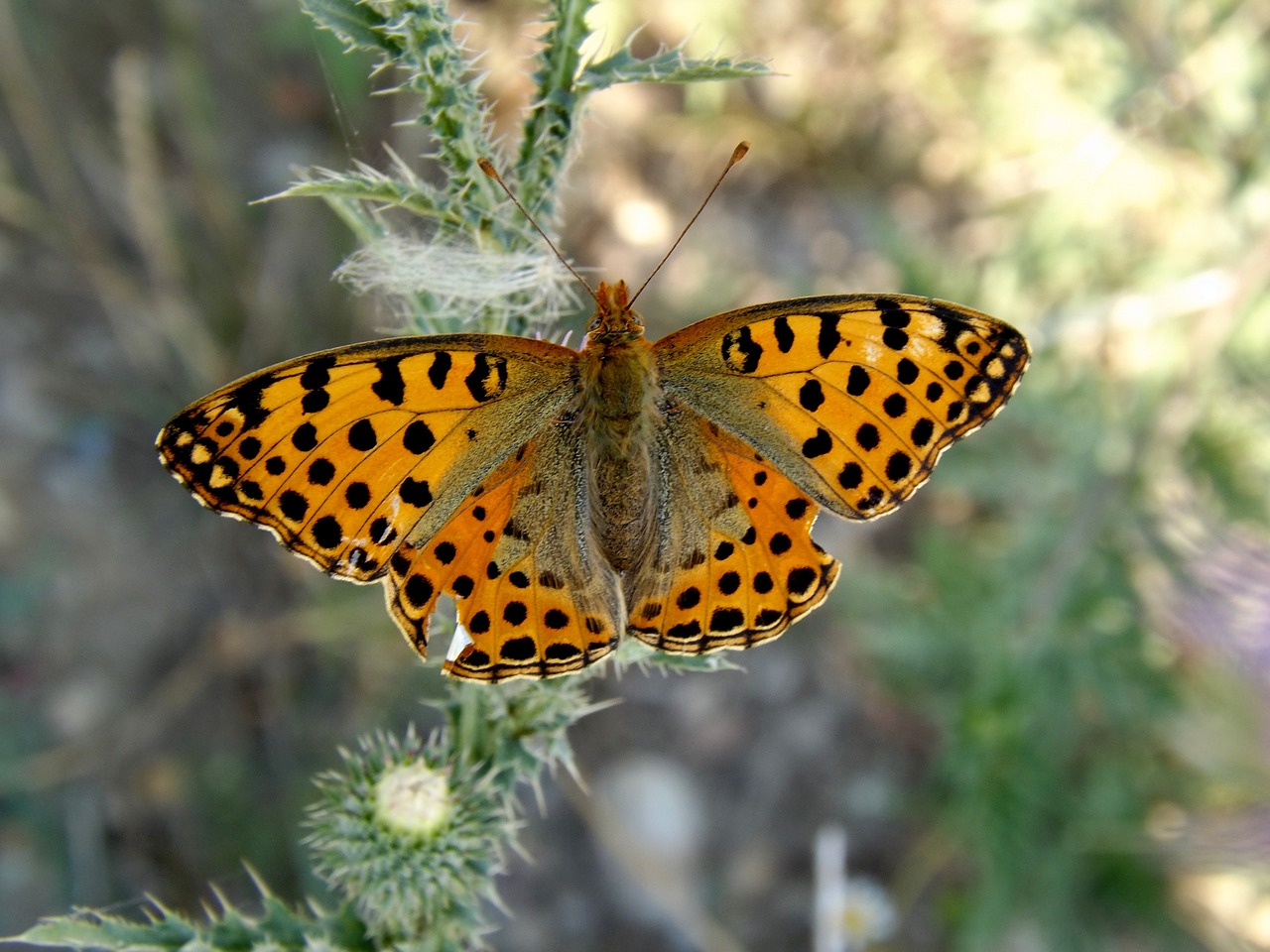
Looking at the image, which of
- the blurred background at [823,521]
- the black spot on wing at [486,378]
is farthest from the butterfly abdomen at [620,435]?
the blurred background at [823,521]

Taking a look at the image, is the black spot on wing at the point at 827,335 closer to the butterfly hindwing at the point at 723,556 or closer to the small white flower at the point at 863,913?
the butterfly hindwing at the point at 723,556

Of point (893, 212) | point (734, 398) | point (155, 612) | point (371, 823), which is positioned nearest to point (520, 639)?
point (371, 823)

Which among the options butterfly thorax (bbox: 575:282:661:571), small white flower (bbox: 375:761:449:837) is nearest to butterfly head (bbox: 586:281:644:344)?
butterfly thorax (bbox: 575:282:661:571)

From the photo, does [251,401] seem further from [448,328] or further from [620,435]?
[620,435]

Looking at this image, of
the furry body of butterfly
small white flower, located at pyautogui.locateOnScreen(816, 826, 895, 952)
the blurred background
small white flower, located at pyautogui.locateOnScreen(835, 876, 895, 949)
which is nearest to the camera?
the furry body of butterfly

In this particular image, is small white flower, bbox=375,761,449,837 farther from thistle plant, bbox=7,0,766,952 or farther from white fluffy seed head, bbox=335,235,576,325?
white fluffy seed head, bbox=335,235,576,325

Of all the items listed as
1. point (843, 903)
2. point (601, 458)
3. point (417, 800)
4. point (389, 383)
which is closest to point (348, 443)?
point (389, 383)
